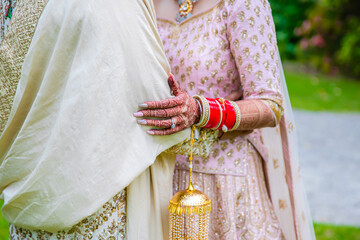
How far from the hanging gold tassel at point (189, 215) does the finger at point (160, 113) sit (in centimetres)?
13

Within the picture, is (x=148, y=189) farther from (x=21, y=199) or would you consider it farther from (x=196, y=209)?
(x=21, y=199)

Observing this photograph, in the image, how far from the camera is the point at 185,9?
1827mm

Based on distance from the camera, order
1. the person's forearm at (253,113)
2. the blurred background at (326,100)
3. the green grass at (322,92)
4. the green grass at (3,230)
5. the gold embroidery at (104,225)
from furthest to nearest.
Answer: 1. the green grass at (322,92)
2. the blurred background at (326,100)
3. the green grass at (3,230)
4. the person's forearm at (253,113)
5. the gold embroidery at (104,225)

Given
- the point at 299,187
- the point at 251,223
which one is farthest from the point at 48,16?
the point at 299,187

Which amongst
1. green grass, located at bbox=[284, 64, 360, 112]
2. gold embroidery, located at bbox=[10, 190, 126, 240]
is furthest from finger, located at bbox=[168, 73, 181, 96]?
green grass, located at bbox=[284, 64, 360, 112]

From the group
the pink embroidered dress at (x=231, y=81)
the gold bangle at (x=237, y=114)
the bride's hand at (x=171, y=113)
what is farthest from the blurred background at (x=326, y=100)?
the bride's hand at (x=171, y=113)

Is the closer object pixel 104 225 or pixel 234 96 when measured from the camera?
pixel 104 225

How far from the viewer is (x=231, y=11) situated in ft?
5.51

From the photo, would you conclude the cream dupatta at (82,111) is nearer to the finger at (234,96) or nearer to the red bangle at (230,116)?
the red bangle at (230,116)

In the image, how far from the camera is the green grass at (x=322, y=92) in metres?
8.76

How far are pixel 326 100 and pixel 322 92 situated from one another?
2.17 feet

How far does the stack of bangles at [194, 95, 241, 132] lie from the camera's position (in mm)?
1499

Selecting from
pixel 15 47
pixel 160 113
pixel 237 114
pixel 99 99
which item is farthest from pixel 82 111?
pixel 237 114

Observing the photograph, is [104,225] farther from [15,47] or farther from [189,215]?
[15,47]
